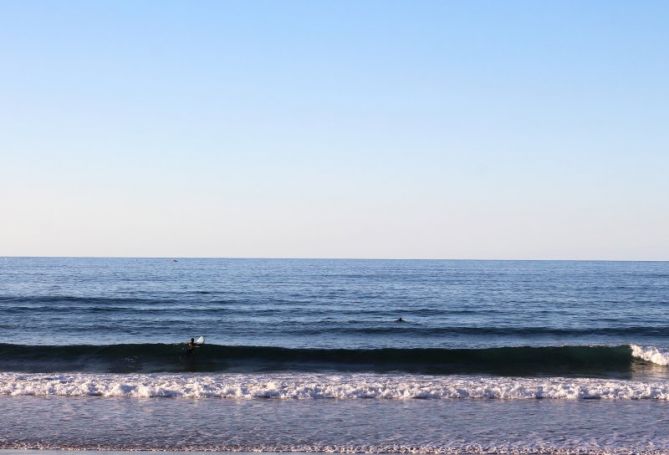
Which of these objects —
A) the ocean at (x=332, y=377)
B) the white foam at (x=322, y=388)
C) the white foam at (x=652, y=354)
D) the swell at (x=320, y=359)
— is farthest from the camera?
the white foam at (x=652, y=354)

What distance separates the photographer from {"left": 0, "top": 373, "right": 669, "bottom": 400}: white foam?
15.9 m

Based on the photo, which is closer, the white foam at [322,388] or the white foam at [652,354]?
the white foam at [322,388]

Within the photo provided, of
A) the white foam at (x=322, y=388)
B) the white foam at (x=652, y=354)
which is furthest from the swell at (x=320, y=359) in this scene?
the white foam at (x=322, y=388)

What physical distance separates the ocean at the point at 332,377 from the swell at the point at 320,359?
0.30 feet

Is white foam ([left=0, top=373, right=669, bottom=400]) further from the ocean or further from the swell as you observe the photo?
the swell

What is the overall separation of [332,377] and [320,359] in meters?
5.87

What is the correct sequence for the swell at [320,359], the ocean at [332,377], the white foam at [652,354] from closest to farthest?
the ocean at [332,377] < the swell at [320,359] < the white foam at [652,354]

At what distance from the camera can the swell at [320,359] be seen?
2161cm

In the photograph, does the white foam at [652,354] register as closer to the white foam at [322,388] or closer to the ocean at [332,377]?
the ocean at [332,377]

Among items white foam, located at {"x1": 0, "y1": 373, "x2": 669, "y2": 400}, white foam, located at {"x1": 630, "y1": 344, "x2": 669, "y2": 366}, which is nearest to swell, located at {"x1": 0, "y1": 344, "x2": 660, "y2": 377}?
white foam, located at {"x1": 630, "y1": 344, "x2": 669, "y2": 366}

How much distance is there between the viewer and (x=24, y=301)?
44.9 metres

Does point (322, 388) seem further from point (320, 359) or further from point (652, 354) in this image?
point (652, 354)

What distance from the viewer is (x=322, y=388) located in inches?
643

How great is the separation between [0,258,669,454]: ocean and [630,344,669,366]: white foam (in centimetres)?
7
